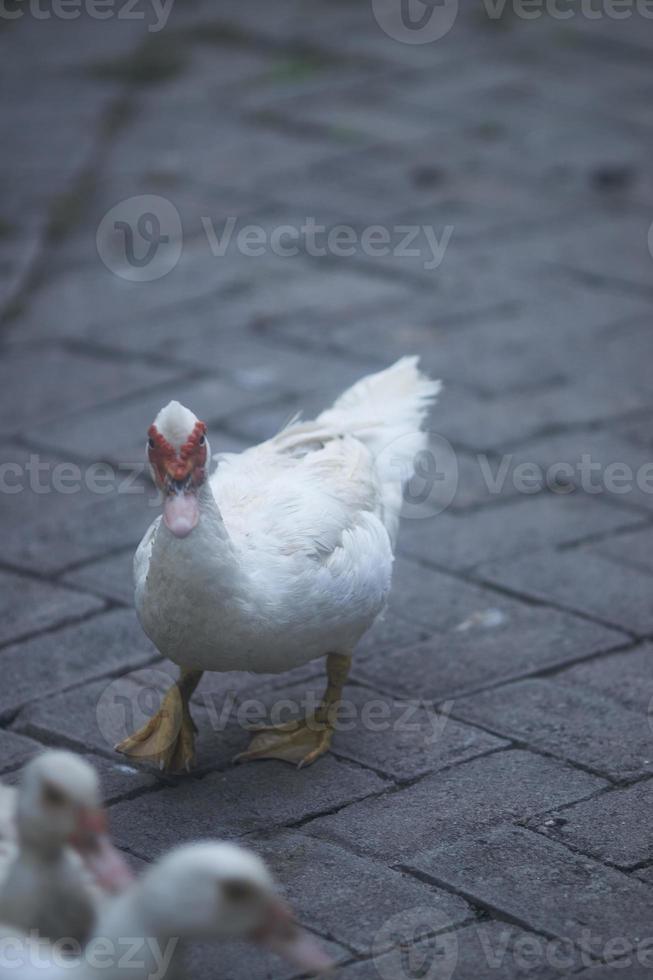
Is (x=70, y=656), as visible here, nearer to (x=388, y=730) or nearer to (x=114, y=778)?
(x=114, y=778)

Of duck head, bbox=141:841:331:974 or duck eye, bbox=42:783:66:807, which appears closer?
duck head, bbox=141:841:331:974

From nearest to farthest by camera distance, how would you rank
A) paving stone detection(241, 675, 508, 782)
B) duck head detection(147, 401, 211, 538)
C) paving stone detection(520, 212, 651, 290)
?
duck head detection(147, 401, 211, 538)
paving stone detection(241, 675, 508, 782)
paving stone detection(520, 212, 651, 290)

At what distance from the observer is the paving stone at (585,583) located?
12.1ft

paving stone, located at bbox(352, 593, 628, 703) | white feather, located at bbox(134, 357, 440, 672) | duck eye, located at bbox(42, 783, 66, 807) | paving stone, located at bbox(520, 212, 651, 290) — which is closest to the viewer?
duck eye, located at bbox(42, 783, 66, 807)

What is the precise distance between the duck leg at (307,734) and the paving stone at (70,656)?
511 millimetres

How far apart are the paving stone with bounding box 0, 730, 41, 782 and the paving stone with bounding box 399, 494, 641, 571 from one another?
53.3 inches

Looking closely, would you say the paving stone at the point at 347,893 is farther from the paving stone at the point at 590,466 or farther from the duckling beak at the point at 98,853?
the paving stone at the point at 590,466

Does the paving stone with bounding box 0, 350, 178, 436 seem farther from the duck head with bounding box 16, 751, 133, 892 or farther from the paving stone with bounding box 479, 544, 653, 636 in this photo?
the duck head with bounding box 16, 751, 133, 892

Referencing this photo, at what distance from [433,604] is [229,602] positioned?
1.13m

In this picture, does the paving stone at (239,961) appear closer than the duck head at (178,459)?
Yes

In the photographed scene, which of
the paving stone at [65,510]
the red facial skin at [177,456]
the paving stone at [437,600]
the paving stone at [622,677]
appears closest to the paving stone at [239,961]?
the red facial skin at [177,456]

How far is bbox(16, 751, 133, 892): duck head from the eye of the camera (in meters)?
2.03

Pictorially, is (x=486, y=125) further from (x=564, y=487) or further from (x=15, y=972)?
(x=15, y=972)

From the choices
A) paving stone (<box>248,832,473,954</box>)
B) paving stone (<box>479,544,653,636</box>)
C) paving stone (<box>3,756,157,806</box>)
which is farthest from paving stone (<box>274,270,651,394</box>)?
paving stone (<box>248,832,473,954</box>)
